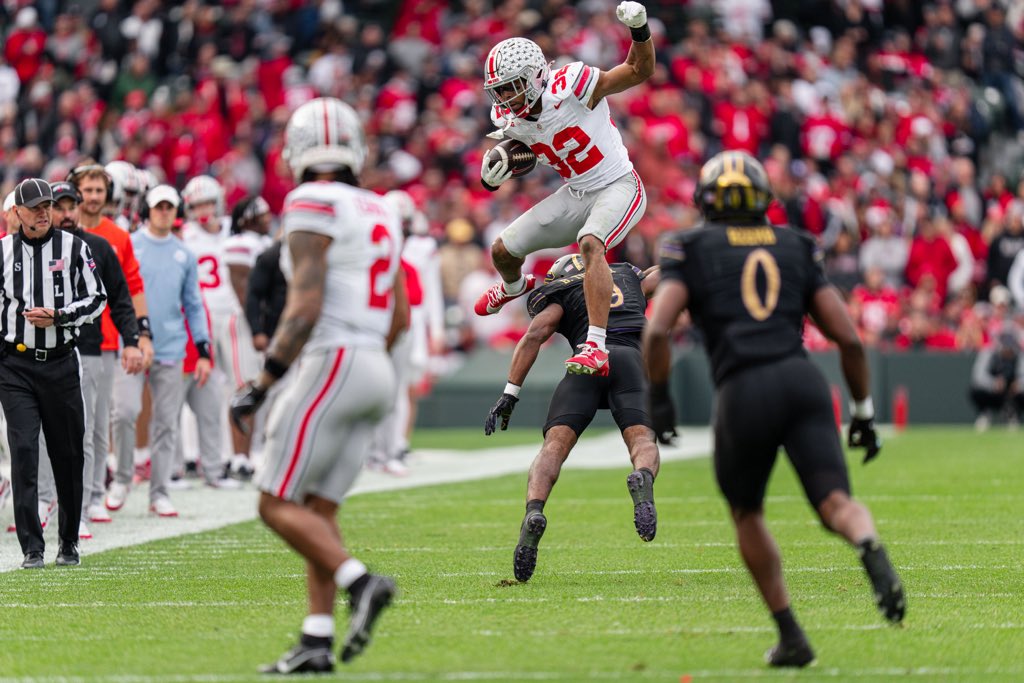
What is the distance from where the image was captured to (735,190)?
20.0 ft

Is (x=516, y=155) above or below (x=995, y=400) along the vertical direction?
above

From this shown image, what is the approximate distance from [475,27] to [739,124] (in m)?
4.96

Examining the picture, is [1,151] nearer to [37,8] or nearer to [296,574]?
[37,8]

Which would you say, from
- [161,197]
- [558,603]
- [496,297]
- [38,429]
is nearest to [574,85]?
[496,297]

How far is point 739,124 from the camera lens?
83.7 ft

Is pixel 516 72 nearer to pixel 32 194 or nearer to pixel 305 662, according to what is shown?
pixel 32 194

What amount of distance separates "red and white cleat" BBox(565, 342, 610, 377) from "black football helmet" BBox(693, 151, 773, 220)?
2.85 m

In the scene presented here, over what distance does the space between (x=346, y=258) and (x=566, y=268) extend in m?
3.91

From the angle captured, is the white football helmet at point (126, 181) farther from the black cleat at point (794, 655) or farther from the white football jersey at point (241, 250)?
the black cleat at point (794, 655)

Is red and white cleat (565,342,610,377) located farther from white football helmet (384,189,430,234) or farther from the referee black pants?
white football helmet (384,189,430,234)

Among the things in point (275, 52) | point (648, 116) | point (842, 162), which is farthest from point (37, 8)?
point (842, 162)

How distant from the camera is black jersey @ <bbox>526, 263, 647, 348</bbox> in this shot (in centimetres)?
959

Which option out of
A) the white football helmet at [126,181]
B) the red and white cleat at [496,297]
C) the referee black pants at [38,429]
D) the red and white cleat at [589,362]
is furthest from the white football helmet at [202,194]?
the red and white cleat at [589,362]

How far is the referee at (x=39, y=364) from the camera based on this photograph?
29.7 feet
